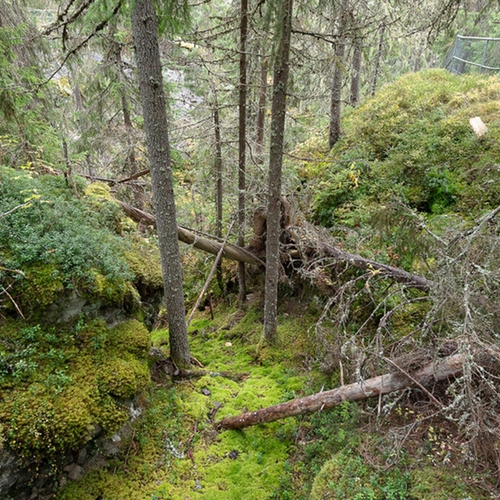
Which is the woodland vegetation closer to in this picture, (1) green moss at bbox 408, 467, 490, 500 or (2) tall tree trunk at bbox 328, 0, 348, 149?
(1) green moss at bbox 408, 467, 490, 500

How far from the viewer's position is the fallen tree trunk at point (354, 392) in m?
3.92

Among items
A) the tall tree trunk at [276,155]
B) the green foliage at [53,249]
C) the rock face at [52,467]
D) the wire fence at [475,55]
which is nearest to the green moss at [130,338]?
the green foliage at [53,249]

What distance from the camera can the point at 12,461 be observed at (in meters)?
3.28

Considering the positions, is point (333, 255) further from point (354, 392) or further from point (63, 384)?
point (63, 384)

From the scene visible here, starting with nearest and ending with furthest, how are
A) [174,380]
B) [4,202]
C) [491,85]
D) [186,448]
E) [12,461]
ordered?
[12,461] < [4,202] < [186,448] < [174,380] < [491,85]

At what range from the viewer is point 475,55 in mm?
12531

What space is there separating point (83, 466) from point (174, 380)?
2180 millimetres

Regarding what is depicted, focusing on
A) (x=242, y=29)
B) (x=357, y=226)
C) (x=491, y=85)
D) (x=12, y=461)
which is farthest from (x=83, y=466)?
(x=491, y=85)

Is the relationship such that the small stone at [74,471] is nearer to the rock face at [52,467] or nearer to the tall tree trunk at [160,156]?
the rock face at [52,467]

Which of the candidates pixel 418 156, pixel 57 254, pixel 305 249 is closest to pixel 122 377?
pixel 57 254

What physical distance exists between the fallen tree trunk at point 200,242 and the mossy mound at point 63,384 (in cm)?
278

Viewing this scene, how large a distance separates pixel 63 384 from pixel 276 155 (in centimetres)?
455

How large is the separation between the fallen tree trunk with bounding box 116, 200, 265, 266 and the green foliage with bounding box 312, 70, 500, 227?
87.5 inches

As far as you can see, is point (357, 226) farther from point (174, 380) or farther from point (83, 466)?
point (83, 466)
